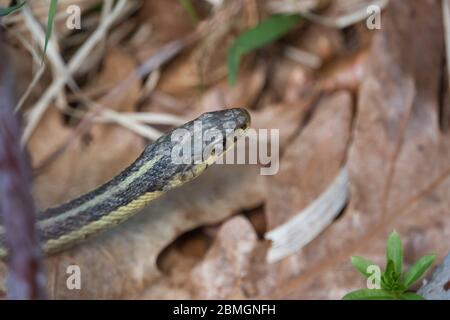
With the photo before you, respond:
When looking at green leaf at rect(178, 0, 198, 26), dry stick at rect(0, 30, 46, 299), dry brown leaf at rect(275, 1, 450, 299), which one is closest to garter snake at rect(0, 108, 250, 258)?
dry brown leaf at rect(275, 1, 450, 299)

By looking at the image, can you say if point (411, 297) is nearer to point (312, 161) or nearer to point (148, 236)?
point (312, 161)

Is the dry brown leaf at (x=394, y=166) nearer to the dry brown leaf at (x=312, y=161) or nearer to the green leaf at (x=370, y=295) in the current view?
the dry brown leaf at (x=312, y=161)

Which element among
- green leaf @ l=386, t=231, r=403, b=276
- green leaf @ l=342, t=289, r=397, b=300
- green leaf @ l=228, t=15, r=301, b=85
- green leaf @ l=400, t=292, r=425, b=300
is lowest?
green leaf @ l=400, t=292, r=425, b=300

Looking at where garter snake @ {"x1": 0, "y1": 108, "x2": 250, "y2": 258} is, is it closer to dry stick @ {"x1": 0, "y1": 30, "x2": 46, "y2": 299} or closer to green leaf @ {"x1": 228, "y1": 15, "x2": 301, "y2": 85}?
green leaf @ {"x1": 228, "y1": 15, "x2": 301, "y2": 85}

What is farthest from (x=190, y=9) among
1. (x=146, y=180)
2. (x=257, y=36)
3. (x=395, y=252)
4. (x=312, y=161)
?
(x=395, y=252)

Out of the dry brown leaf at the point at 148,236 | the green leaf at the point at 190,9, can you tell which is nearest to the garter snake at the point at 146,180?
the dry brown leaf at the point at 148,236
